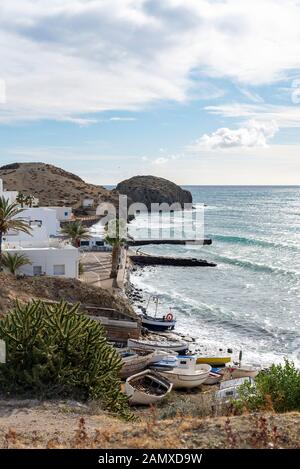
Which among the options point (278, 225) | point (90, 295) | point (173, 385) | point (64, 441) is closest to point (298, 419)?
point (64, 441)

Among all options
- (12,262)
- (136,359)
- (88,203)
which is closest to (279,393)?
(136,359)

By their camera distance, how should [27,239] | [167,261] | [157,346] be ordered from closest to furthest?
1. [157,346]
2. [27,239]
3. [167,261]

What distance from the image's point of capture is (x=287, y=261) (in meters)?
69.6

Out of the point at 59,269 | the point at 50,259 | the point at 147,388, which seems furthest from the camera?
the point at 59,269

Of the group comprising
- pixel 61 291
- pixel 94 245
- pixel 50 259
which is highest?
pixel 50 259

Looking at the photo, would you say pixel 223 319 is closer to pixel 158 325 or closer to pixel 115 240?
pixel 158 325

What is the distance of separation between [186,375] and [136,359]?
8.25 ft

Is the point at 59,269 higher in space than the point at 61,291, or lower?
higher

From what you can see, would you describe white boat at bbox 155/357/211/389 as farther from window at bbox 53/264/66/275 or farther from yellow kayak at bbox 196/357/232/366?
window at bbox 53/264/66/275

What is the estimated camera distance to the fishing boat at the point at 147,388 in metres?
20.8

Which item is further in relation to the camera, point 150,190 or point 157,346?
point 150,190

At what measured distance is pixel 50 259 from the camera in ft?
121

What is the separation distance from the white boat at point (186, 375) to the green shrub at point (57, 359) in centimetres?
934

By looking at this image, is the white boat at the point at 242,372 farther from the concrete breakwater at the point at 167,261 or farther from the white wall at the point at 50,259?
the concrete breakwater at the point at 167,261
